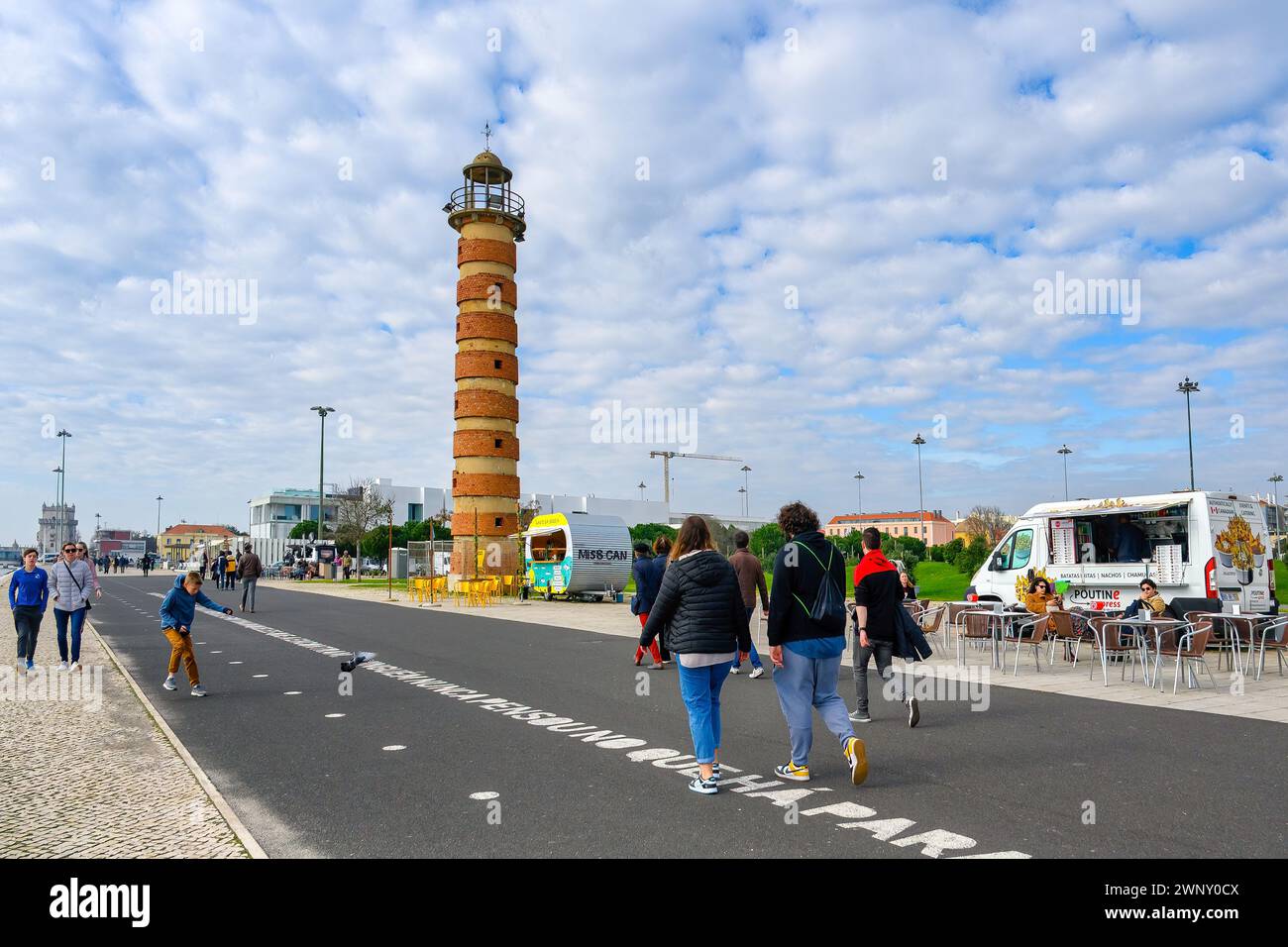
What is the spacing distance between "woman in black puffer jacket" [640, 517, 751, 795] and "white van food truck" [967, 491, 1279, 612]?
11229 mm

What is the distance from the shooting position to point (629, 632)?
62.9ft

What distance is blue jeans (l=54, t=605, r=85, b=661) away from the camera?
1251cm

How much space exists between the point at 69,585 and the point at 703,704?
1069 cm

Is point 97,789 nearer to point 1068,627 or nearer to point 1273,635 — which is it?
point 1068,627

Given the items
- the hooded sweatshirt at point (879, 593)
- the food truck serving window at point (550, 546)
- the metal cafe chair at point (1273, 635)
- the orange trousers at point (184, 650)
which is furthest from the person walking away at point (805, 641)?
the food truck serving window at point (550, 546)

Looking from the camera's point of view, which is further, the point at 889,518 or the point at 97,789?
the point at 889,518

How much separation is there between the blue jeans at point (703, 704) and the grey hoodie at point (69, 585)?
1054cm

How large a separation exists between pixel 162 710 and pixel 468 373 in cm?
3010

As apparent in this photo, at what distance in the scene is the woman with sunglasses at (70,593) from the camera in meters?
12.5

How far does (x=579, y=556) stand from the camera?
30516 millimetres

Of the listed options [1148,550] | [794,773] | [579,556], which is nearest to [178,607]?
[794,773]

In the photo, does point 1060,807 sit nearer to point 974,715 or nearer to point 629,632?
point 974,715

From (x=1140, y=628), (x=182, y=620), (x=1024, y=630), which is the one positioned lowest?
(x=1024, y=630)
